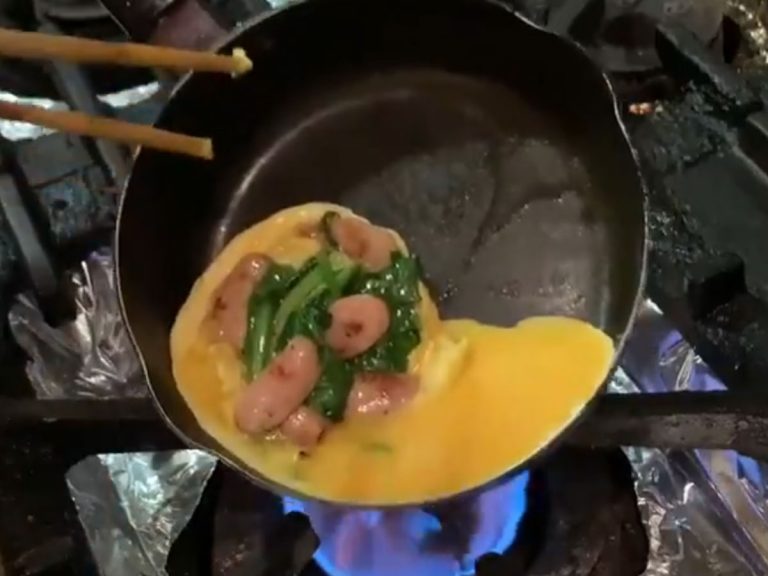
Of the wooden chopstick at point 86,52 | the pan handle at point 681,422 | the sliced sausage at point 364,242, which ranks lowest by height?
the pan handle at point 681,422

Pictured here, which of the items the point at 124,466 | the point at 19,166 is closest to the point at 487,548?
the point at 124,466

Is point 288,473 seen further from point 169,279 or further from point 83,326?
point 83,326

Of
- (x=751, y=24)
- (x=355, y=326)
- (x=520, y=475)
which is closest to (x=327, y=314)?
(x=355, y=326)

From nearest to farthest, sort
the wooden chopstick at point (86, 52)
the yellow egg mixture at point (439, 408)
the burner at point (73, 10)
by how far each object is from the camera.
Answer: the wooden chopstick at point (86, 52)
the yellow egg mixture at point (439, 408)
the burner at point (73, 10)

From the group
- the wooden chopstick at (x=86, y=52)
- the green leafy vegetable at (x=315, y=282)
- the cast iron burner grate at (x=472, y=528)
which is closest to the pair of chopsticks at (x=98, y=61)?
the wooden chopstick at (x=86, y=52)

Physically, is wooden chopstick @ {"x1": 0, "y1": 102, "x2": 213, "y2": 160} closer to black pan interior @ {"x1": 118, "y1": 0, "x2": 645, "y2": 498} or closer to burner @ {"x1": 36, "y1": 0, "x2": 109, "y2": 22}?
black pan interior @ {"x1": 118, "y1": 0, "x2": 645, "y2": 498}

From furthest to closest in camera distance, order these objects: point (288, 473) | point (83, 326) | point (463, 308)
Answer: point (83, 326) → point (463, 308) → point (288, 473)

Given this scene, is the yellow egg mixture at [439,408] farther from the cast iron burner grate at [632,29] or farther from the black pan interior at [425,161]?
the cast iron burner grate at [632,29]

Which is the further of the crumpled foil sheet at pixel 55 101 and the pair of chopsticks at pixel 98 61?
the crumpled foil sheet at pixel 55 101

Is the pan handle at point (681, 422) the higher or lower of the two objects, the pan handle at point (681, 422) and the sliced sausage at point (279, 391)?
the lower
